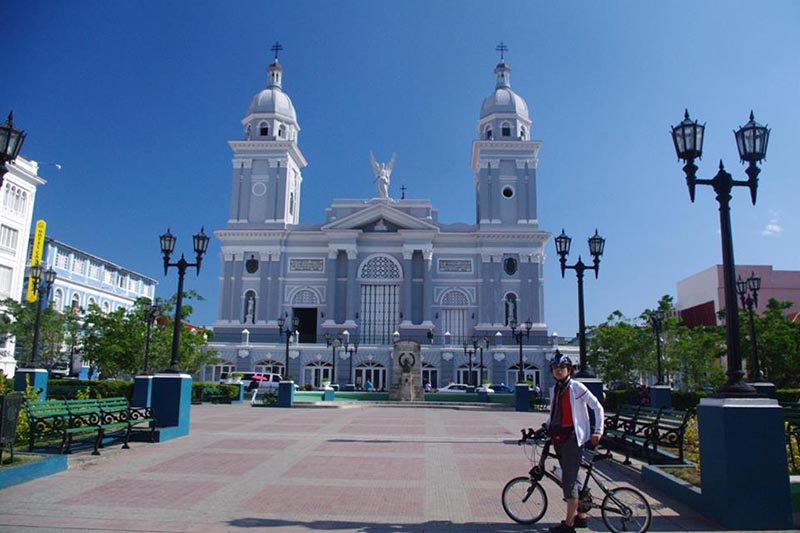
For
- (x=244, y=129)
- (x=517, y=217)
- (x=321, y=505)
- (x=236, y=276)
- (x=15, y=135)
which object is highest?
(x=244, y=129)

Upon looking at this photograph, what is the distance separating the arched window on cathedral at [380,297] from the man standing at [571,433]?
48387 mm

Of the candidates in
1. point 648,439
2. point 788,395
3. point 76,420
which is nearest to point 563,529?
point 648,439

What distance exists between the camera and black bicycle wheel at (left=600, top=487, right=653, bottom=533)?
23.8ft

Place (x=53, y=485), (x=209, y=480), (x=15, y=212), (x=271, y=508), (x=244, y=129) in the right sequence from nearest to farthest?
(x=271, y=508)
(x=53, y=485)
(x=209, y=480)
(x=15, y=212)
(x=244, y=129)

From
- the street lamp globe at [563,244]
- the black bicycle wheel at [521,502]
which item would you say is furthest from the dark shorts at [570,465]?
the street lamp globe at [563,244]

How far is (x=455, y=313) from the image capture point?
5709 centimetres

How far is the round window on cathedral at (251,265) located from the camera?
189 ft

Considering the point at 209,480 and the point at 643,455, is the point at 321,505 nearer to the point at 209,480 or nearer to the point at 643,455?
the point at 209,480

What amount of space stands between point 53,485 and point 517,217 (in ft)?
170

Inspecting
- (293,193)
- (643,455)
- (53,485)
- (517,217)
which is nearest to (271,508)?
(53,485)

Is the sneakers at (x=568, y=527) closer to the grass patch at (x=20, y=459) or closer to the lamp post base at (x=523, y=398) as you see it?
the grass patch at (x=20, y=459)

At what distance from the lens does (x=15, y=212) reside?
4816 centimetres

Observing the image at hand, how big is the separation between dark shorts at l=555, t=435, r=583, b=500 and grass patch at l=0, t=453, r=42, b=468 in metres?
7.89

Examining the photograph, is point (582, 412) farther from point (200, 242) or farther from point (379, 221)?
point (379, 221)
